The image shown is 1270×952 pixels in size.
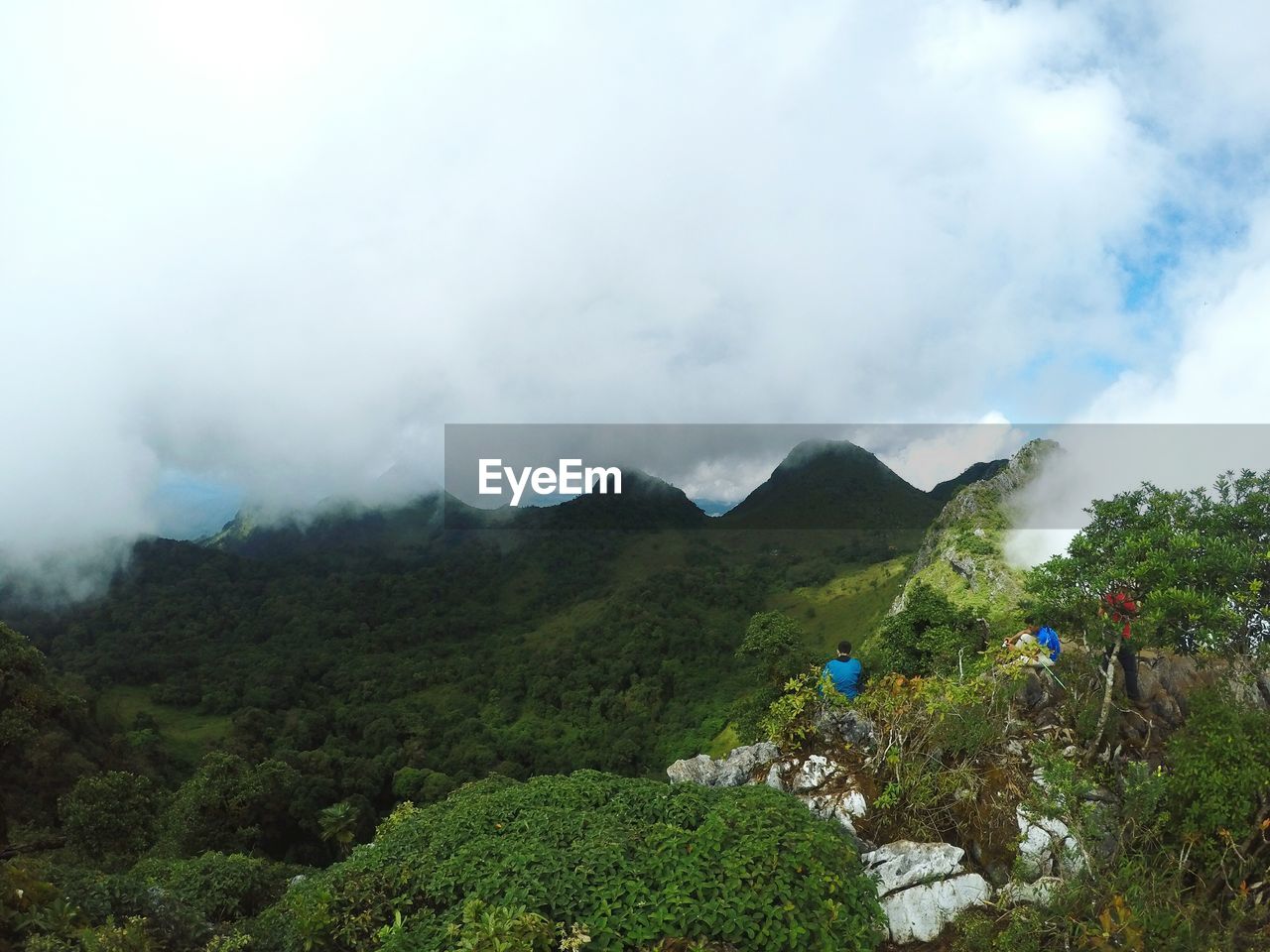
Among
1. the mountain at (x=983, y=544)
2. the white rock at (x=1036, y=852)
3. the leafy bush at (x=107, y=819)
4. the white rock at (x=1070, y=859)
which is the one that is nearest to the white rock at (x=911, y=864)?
the white rock at (x=1036, y=852)

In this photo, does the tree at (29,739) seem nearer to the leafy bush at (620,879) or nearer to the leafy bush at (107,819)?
the leafy bush at (107,819)

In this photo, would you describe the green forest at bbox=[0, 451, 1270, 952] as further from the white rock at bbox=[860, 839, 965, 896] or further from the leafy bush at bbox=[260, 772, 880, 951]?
the white rock at bbox=[860, 839, 965, 896]

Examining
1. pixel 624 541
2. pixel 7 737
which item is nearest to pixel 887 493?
pixel 624 541

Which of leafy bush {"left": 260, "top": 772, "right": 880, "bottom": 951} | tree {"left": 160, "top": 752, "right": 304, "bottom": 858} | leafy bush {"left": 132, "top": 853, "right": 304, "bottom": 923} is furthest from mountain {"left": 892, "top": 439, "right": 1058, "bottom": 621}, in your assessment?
tree {"left": 160, "top": 752, "right": 304, "bottom": 858}

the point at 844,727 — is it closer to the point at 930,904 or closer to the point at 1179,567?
the point at 930,904

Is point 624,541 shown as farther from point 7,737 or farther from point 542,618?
point 7,737

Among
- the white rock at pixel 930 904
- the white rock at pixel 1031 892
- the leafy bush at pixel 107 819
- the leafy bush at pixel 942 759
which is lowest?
the leafy bush at pixel 107 819

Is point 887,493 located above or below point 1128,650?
above
